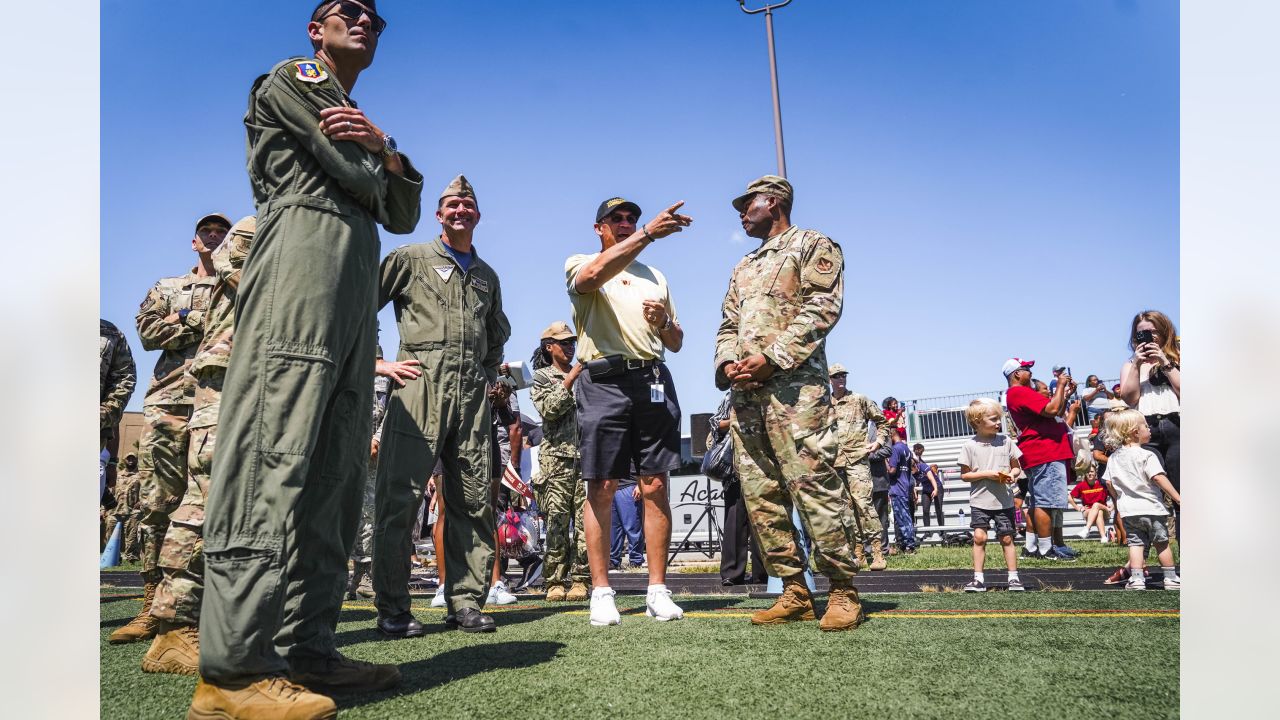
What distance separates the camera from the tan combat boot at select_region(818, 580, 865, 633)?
3.96 metres

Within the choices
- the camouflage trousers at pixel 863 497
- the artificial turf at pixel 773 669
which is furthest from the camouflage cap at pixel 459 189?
the camouflage trousers at pixel 863 497

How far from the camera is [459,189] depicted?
15.9 ft

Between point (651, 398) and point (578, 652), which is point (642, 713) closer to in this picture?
point (578, 652)

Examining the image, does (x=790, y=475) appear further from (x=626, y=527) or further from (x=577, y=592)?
(x=626, y=527)

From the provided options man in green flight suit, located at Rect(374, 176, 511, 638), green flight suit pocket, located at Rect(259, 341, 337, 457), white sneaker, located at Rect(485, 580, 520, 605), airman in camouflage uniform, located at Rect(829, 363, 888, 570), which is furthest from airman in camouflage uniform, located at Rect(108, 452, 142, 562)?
green flight suit pocket, located at Rect(259, 341, 337, 457)

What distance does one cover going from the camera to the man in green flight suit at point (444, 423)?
4293 mm

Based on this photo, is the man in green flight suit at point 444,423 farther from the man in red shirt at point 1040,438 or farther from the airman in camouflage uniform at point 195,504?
the man in red shirt at point 1040,438

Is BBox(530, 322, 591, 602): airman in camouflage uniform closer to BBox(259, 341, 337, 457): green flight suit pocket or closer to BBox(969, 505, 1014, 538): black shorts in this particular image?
BBox(969, 505, 1014, 538): black shorts

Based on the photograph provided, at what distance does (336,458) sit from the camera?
2.65 meters

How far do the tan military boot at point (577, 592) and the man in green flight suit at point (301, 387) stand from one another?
4136mm

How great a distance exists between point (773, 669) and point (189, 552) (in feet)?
8.28

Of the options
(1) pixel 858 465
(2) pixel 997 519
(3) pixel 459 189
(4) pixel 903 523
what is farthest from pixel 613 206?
(4) pixel 903 523

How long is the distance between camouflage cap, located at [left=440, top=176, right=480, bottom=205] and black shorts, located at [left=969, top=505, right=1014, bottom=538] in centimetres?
466
